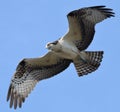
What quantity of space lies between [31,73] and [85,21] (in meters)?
2.15

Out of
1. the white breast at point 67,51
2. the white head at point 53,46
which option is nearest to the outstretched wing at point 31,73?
the white breast at point 67,51

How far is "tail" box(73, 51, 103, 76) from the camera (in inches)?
593

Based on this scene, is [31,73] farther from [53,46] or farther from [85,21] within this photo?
[85,21]

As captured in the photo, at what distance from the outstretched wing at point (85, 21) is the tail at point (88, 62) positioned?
269mm

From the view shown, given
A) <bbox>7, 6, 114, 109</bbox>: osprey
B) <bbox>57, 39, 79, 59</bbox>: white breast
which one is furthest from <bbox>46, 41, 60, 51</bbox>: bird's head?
<bbox>57, 39, 79, 59</bbox>: white breast

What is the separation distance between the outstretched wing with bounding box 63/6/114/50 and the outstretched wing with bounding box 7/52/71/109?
743mm

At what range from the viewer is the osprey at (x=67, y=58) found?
1477 centimetres

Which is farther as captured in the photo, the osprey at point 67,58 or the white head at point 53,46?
the osprey at point 67,58

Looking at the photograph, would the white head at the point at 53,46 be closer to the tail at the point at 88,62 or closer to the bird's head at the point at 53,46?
the bird's head at the point at 53,46

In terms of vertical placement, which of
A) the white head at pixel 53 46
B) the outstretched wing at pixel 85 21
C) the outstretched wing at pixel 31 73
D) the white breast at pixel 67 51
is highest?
the outstretched wing at pixel 85 21

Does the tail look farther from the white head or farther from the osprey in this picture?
the white head

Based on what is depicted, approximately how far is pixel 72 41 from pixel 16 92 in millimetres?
2059

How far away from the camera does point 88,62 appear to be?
15172 mm

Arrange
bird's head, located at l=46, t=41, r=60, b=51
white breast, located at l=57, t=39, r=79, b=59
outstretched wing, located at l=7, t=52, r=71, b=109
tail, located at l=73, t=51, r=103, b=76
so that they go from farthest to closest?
outstretched wing, located at l=7, t=52, r=71, b=109, tail, located at l=73, t=51, r=103, b=76, white breast, located at l=57, t=39, r=79, b=59, bird's head, located at l=46, t=41, r=60, b=51
